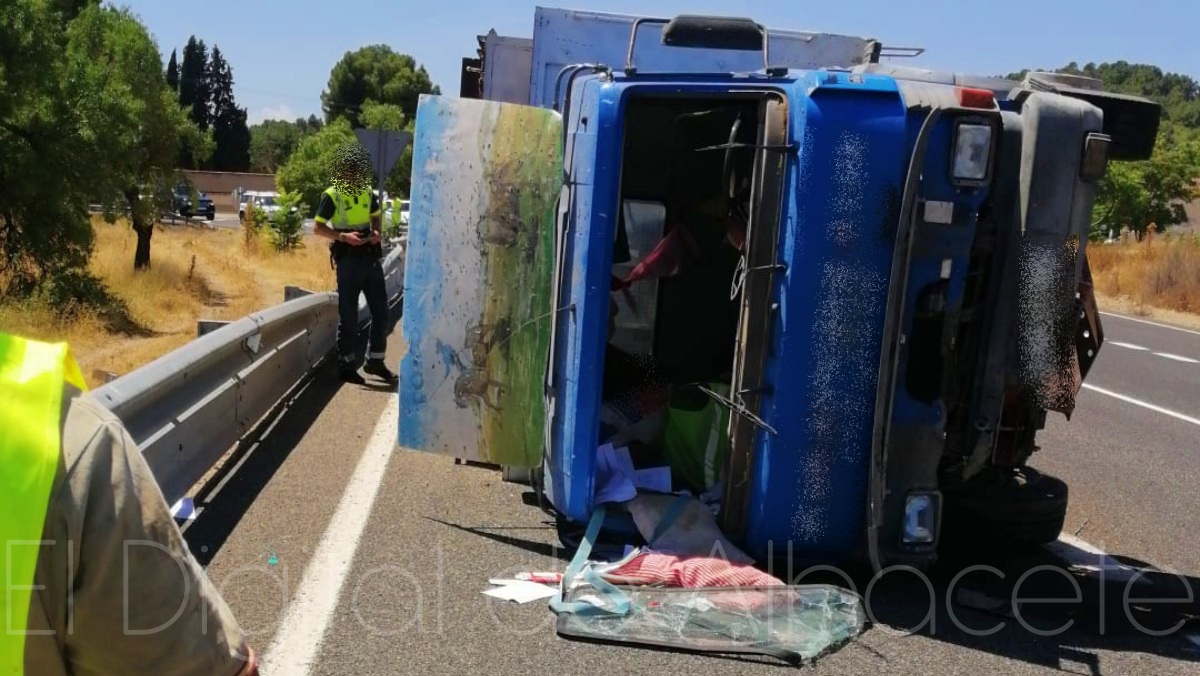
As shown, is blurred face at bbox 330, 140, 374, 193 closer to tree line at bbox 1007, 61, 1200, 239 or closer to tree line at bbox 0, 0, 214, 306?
tree line at bbox 0, 0, 214, 306

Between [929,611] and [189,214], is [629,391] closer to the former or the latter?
[929,611]

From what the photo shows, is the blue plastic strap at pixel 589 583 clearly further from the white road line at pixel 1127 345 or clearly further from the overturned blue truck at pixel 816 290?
the white road line at pixel 1127 345

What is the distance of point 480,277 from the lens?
5.88m

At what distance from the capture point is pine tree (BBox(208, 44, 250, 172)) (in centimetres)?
9694

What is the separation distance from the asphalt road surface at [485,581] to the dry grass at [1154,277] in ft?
70.1

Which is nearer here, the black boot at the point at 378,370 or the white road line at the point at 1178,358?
the black boot at the point at 378,370

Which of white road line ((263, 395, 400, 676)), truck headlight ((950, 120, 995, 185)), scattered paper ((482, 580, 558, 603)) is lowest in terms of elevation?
white road line ((263, 395, 400, 676))

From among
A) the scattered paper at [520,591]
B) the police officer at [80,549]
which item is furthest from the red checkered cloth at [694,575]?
the police officer at [80,549]

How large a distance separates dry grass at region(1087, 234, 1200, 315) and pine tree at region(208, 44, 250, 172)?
7835cm

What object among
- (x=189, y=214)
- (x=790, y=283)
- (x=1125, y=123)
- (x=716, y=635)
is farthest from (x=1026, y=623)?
(x=189, y=214)

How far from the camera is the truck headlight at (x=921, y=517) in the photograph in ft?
16.5

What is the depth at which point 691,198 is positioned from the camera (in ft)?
23.9

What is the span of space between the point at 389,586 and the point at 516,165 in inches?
84.2

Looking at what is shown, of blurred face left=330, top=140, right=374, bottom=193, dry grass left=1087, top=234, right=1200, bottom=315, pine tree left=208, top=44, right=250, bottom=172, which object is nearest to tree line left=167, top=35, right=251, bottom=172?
pine tree left=208, top=44, right=250, bottom=172
